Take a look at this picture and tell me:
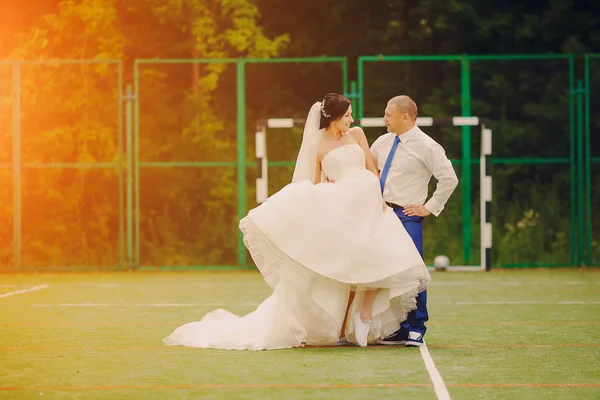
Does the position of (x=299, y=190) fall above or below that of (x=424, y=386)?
above

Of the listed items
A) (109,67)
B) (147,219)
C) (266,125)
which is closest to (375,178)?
(266,125)

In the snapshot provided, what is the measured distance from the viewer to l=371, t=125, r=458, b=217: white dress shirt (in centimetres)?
980

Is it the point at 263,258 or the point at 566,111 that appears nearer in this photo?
the point at 263,258

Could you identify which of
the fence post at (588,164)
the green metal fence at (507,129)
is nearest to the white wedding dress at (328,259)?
the green metal fence at (507,129)

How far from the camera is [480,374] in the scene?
826cm

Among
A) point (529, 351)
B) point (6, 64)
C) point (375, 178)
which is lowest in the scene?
point (529, 351)

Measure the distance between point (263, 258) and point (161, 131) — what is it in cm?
1039

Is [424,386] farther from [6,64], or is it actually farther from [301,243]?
[6,64]

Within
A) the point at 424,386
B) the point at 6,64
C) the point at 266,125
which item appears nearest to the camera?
the point at 424,386

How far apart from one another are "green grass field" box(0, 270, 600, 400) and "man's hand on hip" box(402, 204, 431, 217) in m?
1.01

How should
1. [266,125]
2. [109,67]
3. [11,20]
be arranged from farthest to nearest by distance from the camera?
[11,20]
[109,67]
[266,125]

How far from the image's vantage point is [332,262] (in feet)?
31.8

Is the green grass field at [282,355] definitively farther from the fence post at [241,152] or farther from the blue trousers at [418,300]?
the fence post at [241,152]

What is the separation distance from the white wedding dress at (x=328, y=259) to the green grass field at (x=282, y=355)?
25 centimetres
